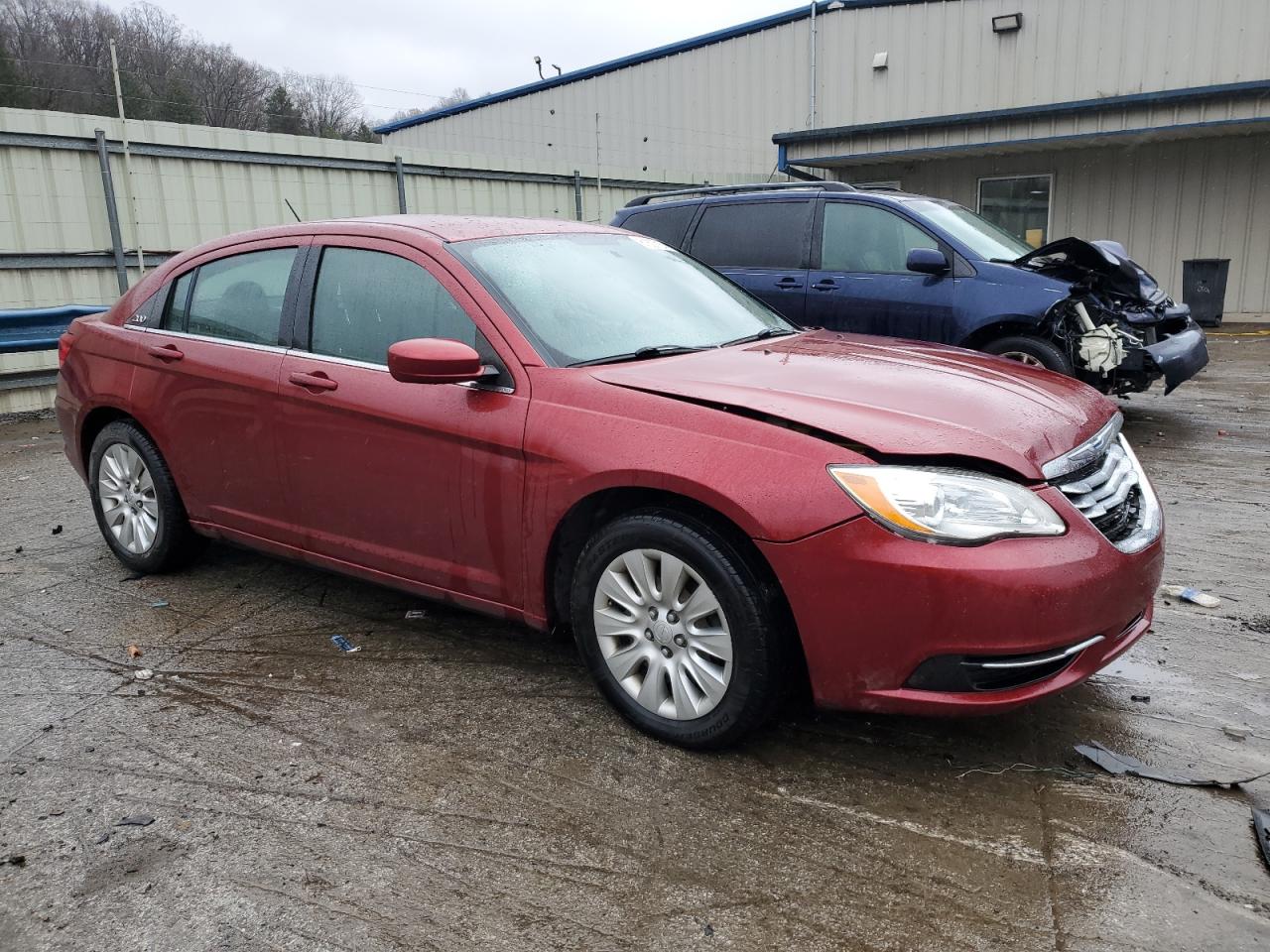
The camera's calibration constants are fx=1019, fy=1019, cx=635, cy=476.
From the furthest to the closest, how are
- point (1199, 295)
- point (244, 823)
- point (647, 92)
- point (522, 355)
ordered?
1. point (647, 92)
2. point (1199, 295)
3. point (522, 355)
4. point (244, 823)

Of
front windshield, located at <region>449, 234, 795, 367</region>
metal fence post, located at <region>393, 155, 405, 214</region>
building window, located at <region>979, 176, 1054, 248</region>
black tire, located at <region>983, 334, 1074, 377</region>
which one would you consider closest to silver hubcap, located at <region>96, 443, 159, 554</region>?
front windshield, located at <region>449, 234, 795, 367</region>

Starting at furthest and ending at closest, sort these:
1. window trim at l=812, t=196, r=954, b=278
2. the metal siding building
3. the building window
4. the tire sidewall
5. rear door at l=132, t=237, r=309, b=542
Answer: the building window, the metal siding building, window trim at l=812, t=196, r=954, b=278, the tire sidewall, rear door at l=132, t=237, r=309, b=542

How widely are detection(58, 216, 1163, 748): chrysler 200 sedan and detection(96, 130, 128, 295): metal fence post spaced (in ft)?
18.7

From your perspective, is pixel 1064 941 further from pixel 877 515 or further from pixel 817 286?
pixel 817 286

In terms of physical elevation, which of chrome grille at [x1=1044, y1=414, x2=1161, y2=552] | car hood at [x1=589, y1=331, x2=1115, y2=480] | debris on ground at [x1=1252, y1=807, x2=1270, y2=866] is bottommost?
debris on ground at [x1=1252, y1=807, x2=1270, y2=866]

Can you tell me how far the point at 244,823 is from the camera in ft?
9.07

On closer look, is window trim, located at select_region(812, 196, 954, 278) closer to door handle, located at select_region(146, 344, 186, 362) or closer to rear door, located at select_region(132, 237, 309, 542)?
rear door, located at select_region(132, 237, 309, 542)

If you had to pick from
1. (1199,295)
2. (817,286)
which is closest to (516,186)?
(817,286)

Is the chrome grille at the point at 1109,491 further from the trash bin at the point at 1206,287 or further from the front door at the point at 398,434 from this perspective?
the trash bin at the point at 1206,287

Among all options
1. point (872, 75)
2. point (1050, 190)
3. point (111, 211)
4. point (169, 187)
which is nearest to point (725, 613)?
point (111, 211)

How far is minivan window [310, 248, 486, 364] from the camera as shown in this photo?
3.62 m

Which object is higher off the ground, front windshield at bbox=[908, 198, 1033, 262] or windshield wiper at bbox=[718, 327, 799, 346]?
front windshield at bbox=[908, 198, 1033, 262]

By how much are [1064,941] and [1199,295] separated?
15.2m

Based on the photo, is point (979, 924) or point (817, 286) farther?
point (817, 286)
